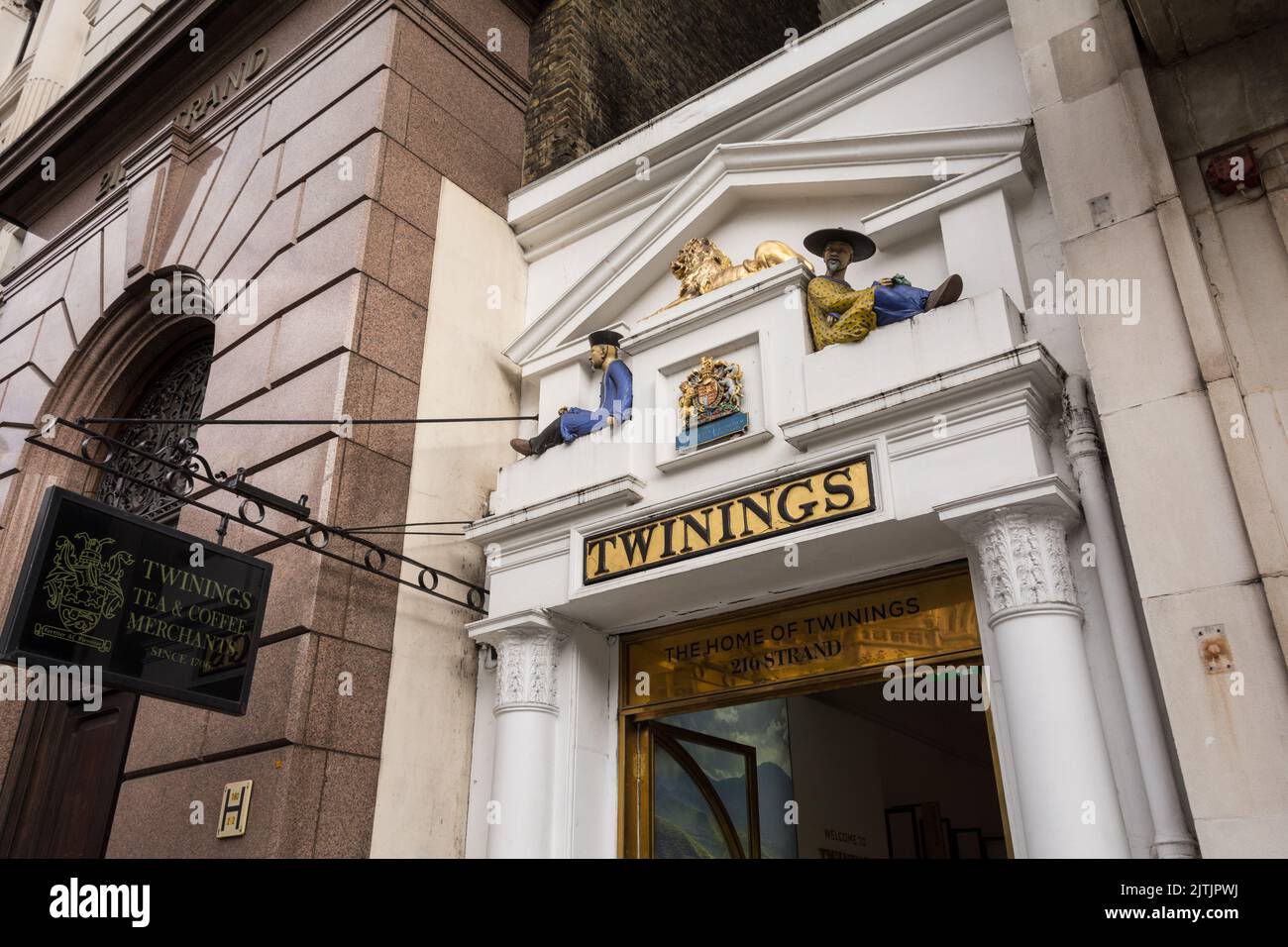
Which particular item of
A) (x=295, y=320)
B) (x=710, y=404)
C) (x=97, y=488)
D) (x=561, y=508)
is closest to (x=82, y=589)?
(x=561, y=508)

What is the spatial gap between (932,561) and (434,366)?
15.8 ft

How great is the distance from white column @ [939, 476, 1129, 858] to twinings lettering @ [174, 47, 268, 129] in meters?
9.86

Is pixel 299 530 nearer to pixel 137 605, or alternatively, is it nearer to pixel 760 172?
pixel 137 605

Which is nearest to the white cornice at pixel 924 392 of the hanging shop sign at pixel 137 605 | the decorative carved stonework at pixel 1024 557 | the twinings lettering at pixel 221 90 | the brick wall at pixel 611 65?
the decorative carved stonework at pixel 1024 557

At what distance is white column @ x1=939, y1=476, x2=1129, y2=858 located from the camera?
18.2 ft

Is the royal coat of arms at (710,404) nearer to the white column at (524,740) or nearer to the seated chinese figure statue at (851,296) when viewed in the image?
the seated chinese figure statue at (851,296)

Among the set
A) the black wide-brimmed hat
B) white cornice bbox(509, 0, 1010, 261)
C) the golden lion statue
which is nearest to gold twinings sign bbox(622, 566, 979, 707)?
the black wide-brimmed hat

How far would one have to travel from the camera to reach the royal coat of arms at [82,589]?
6039mm

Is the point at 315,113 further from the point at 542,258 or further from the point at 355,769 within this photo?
the point at 355,769

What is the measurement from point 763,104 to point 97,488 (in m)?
8.50

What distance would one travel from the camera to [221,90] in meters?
12.5

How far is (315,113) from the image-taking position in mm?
10742

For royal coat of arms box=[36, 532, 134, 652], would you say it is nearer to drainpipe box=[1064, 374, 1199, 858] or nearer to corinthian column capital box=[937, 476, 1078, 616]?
corinthian column capital box=[937, 476, 1078, 616]

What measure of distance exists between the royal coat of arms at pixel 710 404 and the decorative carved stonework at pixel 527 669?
1933 millimetres
